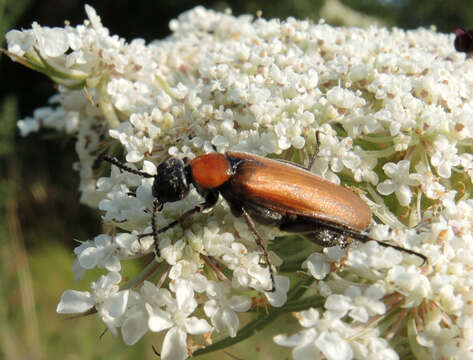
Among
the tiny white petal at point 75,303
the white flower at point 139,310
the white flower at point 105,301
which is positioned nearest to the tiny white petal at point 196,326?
the white flower at point 139,310

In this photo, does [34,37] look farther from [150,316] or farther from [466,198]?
[466,198]

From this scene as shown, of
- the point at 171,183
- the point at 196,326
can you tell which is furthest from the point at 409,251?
the point at 171,183

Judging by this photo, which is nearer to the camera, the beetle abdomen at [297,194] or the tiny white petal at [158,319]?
the tiny white petal at [158,319]

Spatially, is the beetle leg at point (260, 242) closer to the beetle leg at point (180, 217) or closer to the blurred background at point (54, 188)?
the beetle leg at point (180, 217)

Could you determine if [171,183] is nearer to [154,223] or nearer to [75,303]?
[154,223]

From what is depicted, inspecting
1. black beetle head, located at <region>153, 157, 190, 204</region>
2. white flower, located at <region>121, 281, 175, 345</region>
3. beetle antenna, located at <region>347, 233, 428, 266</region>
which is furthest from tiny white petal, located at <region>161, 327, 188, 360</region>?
beetle antenna, located at <region>347, 233, 428, 266</region>
